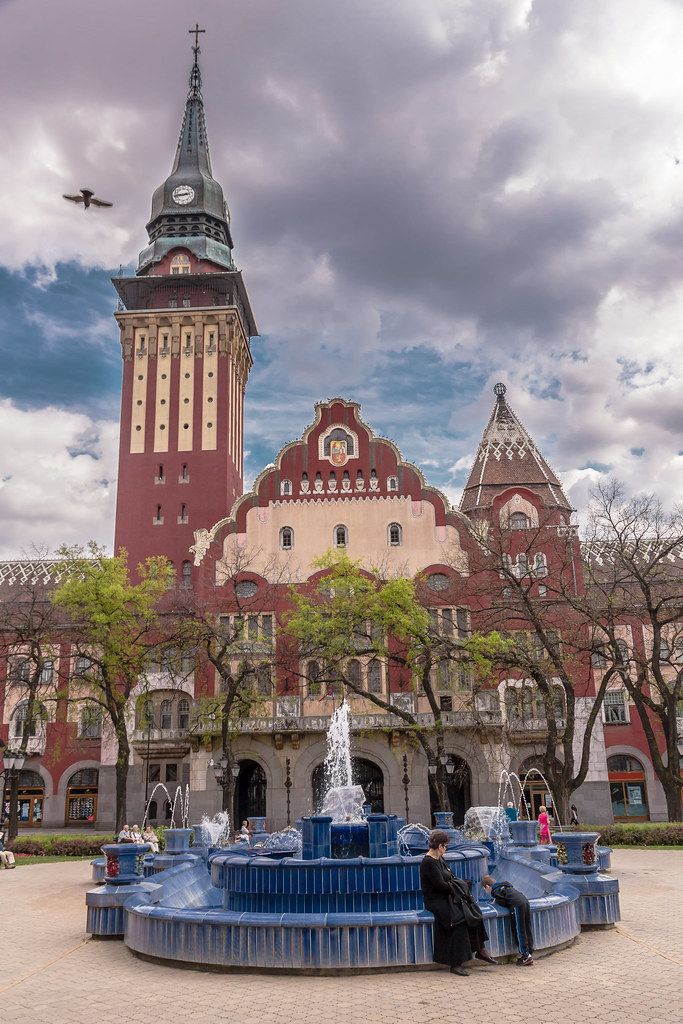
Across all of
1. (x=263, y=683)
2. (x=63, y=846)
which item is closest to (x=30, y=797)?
(x=263, y=683)

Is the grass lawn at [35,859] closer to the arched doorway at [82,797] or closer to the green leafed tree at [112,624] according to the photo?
the green leafed tree at [112,624]

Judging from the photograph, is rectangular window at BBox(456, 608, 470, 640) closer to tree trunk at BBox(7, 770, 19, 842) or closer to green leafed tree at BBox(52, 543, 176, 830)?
green leafed tree at BBox(52, 543, 176, 830)

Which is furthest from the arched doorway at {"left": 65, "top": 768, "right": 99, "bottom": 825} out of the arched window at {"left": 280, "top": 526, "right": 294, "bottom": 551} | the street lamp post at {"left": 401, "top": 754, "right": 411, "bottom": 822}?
the street lamp post at {"left": 401, "top": 754, "right": 411, "bottom": 822}

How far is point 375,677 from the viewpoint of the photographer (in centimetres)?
4425

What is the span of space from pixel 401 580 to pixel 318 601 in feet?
31.7

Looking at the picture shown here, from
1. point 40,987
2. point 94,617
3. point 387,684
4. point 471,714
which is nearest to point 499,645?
point 471,714

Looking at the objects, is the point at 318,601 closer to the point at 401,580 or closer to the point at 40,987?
the point at 401,580

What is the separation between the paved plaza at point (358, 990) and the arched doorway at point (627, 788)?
1277 inches

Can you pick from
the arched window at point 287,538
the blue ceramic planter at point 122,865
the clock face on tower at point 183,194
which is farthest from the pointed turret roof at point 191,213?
the blue ceramic planter at point 122,865

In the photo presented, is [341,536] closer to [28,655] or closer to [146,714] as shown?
[146,714]

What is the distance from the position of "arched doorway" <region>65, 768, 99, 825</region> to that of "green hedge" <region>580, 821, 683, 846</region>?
2832cm

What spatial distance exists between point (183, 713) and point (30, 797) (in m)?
10.6

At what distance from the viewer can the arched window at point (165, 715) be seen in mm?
45625

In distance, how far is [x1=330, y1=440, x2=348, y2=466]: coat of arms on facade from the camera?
4825 centimetres
